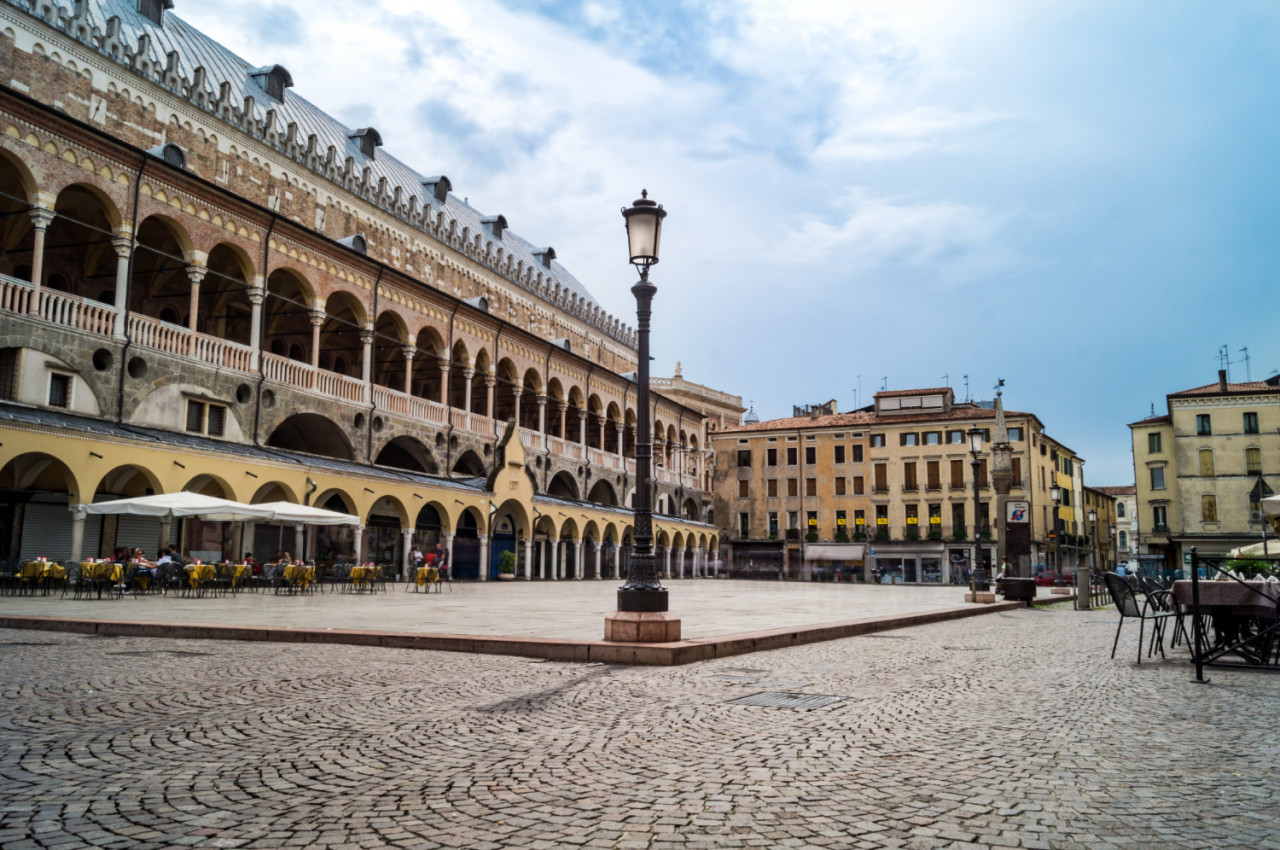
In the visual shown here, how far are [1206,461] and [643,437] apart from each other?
62436 millimetres

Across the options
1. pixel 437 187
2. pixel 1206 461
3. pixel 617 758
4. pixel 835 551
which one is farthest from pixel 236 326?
pixel 1206 461

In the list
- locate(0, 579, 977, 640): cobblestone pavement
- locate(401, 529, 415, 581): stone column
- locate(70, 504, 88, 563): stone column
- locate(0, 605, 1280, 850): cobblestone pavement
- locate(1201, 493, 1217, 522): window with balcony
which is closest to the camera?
locate(0, 605, 1280, 850): cobblestone pavement

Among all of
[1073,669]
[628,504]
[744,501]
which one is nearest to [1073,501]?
[744,501]

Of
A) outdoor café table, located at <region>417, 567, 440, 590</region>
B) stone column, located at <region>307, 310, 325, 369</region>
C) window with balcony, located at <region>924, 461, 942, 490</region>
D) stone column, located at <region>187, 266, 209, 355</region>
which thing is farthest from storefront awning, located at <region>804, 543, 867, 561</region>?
stone column, located at <region>187, 266, 209, 355</region>

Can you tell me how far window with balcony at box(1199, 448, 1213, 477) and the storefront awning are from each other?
2186 centimetres

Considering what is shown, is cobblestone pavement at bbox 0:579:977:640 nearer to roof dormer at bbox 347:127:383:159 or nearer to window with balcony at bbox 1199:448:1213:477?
roof dormer at bbox 347:127:383:159

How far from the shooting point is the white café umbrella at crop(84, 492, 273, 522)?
20.2 meters

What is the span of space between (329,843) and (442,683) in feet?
14.1

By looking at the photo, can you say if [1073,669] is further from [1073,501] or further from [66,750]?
[1073,501]

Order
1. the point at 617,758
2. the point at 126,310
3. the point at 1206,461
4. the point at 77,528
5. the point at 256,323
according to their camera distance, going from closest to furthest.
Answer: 1. the point at 617,758
2. the point at 77,528
3. the point at 126,310
4. the point at 256,323
5. the point at 1206,461

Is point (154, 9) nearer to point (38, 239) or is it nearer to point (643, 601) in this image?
point (38, 239)

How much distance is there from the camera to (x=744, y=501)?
229 ft

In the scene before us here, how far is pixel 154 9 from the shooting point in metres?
34.5

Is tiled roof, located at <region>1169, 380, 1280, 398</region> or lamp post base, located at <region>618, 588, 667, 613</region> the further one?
tiled roof, located at <region>1169, 380, 1280, 398</region>
